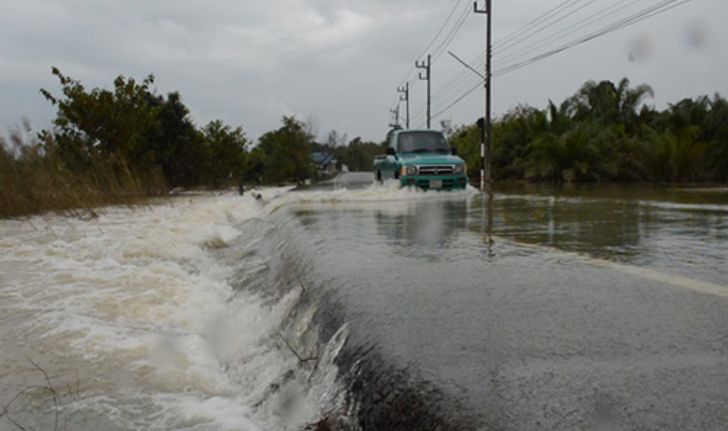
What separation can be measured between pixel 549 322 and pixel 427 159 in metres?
12.5

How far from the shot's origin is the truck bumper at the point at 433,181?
1516cm

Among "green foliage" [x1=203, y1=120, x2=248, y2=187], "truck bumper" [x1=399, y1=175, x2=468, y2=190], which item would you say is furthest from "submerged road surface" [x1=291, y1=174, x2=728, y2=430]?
"green foliage" [x1=203, y1=120, x2=248, y2=187]

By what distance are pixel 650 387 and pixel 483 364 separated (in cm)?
62

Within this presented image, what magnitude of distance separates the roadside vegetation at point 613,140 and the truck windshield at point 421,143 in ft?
42.9

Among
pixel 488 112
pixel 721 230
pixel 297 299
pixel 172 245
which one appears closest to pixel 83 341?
pixel 297 299

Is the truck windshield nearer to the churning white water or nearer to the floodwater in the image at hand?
the churning white water

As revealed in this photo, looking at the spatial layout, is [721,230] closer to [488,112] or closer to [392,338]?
[392,338]

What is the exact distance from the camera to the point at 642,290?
149 inches

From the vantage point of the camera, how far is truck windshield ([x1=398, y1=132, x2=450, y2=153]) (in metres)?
16.5

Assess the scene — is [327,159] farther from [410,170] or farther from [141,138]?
[410,170]

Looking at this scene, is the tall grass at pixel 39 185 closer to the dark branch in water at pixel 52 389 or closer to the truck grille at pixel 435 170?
the truck grille at pixel 435 170

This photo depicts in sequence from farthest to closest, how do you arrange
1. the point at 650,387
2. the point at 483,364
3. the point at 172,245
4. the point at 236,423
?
the point at 172,245 < the point at 236,423 < the point at 483,364 < the point at 650,387

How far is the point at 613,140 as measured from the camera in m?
28.4

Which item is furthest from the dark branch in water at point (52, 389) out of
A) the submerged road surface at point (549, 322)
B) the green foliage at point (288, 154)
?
the green foliage at point (288, 154)
